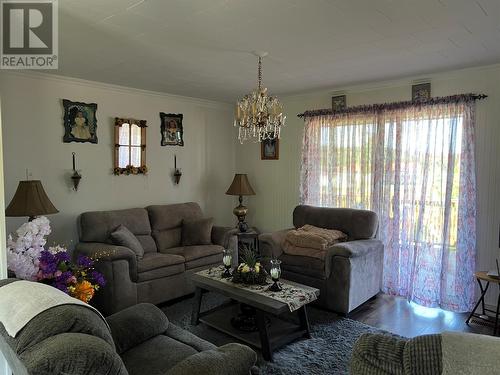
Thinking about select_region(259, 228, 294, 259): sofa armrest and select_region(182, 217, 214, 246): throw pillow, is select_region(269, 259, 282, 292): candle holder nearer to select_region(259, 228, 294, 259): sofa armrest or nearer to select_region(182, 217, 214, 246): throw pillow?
select_region(259, 228, 294, 259): sofa armrest

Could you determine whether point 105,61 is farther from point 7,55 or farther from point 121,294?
point 121,294

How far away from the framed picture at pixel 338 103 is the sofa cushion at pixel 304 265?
2.00 metres

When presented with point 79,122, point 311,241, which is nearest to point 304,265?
point 311,241

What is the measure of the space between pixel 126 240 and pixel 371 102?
3.29 m

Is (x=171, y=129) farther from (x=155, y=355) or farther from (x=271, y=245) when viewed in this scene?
(x=155, y=355)

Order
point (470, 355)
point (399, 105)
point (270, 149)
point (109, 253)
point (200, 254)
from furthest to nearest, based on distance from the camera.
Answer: point (270, 149) < point (200, 254) < point (399, 105) < point (109, 253) < point (470, 355)

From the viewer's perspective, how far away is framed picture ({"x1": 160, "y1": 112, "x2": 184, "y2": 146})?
4.84 metres

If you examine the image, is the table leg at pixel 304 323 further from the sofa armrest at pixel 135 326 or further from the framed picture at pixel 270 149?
the framed picture at pixel 270 149

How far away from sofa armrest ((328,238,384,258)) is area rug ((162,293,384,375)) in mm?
622

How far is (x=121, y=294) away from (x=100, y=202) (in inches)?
54.5

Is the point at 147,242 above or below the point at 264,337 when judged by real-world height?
above

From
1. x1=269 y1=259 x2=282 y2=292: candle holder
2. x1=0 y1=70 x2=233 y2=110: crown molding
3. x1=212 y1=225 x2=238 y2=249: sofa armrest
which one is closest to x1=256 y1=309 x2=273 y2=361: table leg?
x1=269 y1=259 x2=282 y2=292: candle holder

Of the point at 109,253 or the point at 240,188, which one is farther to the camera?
the point at 240,188

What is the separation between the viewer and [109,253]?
3.30 metres
